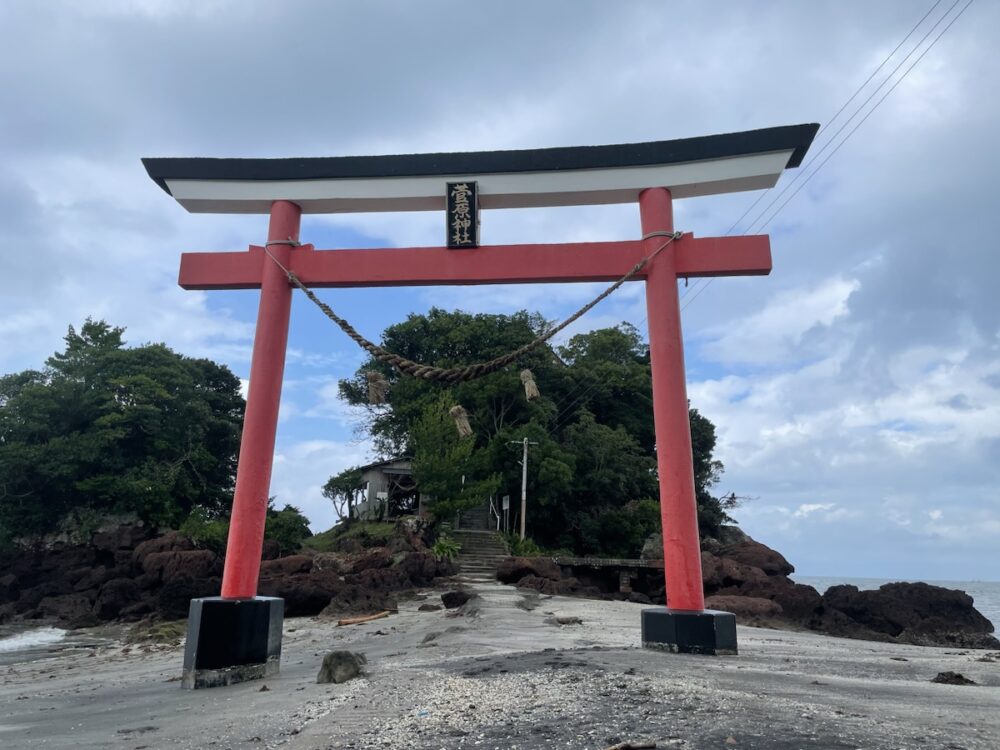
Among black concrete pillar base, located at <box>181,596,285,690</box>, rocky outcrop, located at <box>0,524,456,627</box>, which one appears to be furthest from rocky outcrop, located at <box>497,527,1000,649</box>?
black concrete pillar base, located at <box>181,596,285,690</box>

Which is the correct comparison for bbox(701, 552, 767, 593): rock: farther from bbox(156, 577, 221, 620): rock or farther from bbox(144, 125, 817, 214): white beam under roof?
bbox(144, 125, 817, 214): white beam under roof

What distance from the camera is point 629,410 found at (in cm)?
3238

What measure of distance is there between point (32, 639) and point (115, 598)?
2.25m

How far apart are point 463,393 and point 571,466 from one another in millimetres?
5576

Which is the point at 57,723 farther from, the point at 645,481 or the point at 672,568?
the point at 645,481

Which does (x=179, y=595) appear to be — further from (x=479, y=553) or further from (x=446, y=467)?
(x=479, y=553)

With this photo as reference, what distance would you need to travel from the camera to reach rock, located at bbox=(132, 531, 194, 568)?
19.3 m

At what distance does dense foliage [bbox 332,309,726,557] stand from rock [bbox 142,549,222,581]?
7.45 metres

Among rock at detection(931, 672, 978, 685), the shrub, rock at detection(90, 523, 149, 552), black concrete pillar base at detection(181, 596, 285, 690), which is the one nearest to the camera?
rock at detection(931, 672, 978, 685)

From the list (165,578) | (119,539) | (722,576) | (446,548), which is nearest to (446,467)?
(446,548)

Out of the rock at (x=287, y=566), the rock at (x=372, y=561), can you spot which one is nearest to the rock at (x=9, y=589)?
the rock at (x=287, y=566)

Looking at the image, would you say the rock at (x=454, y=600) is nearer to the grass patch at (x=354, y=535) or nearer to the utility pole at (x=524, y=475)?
the grass patch at (x=354, y=535)

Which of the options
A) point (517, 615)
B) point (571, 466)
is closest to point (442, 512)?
point (571, 466)

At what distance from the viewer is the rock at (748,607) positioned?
1294cm
